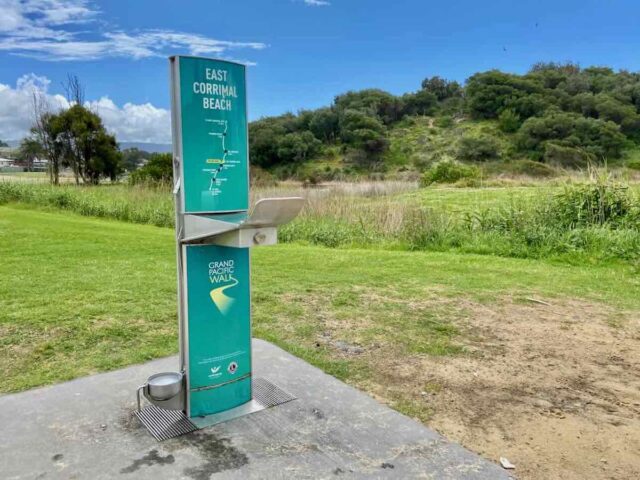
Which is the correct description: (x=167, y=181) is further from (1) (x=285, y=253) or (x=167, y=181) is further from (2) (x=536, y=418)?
(2) (x=536, y=418)

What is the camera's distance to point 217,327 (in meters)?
2.38

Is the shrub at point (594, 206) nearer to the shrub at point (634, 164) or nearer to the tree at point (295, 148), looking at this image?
the shrub at point (634, 164)

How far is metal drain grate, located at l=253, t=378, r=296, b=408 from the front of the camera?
254 cm

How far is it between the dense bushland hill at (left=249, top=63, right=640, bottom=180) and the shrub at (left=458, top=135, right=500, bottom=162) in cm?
7

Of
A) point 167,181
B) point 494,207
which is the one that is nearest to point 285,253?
point 494,207

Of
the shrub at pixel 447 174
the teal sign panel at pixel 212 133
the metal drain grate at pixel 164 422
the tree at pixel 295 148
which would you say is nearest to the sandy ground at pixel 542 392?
the metal drain grate at pixel 164 422

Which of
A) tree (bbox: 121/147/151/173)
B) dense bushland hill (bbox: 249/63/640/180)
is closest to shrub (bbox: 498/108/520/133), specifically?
dense bushland hill (bbox: 249/63/640/180)

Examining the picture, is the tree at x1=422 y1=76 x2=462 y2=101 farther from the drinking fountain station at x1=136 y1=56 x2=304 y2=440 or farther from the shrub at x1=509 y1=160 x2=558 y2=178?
the drinking fountain station at x1=136 y1=56 x2=304 y2=440

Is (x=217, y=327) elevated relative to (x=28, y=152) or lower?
lower

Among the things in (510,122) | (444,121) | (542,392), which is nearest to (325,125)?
(444,121)

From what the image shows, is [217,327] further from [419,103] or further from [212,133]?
[419,103]

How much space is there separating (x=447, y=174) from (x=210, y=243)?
25.4 metres

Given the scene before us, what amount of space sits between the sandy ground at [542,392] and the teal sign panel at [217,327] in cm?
79

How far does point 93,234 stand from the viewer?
27.7 feet
